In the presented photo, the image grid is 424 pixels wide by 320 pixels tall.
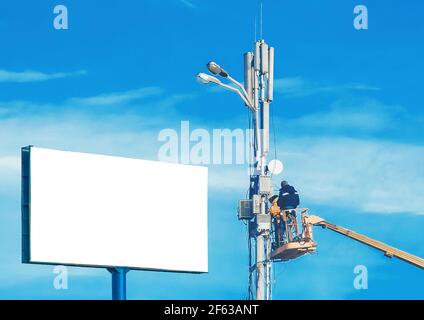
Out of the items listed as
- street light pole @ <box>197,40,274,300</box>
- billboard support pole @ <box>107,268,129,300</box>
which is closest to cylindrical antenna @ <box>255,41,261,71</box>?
street light pole @ <box>197,40,274,300</box>

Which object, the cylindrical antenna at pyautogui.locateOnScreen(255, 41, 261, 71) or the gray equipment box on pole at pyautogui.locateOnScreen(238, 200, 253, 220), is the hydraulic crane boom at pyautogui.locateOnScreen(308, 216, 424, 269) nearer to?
the gray equipment box on pole at pyautogui.locateOnScreen(238, 200, 253, 220)

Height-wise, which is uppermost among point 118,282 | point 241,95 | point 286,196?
point 241,95

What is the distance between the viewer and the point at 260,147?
54.7 metres

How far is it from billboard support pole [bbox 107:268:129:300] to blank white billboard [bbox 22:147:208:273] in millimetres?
344

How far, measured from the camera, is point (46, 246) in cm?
4700

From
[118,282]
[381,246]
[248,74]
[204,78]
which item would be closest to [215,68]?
[204,78]

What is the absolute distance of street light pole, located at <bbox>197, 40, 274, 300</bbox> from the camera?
2076 inches

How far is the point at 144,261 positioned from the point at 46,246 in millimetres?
6271

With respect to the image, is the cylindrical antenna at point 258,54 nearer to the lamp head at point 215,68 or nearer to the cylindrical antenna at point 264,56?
the cylindrical antenna at point 264,56

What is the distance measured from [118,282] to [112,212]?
9.22 ft

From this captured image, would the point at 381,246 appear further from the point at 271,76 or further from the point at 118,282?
the point at 118,282

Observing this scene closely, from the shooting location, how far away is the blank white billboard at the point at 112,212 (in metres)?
47.1
